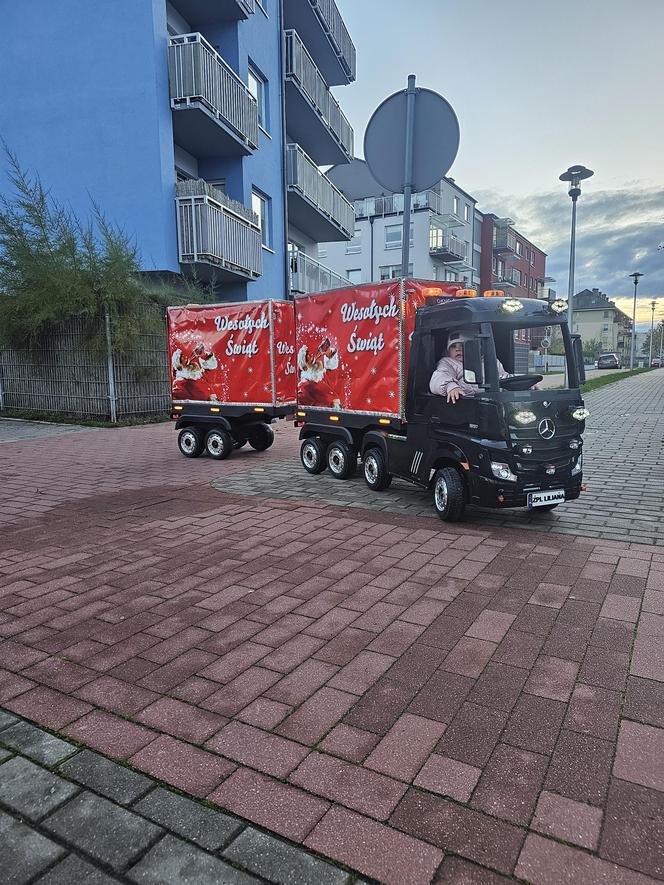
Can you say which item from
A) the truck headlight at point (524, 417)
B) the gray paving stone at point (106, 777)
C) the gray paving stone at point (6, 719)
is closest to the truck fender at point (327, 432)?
the truck headlight at point (524, 417)

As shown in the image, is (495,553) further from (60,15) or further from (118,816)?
(60,15)

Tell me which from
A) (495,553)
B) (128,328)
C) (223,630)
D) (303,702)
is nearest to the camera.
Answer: (303,702)

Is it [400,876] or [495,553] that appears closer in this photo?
[400,876]

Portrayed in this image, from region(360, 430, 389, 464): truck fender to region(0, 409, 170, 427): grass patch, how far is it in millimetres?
9057

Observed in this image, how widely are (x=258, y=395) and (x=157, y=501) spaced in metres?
2.91

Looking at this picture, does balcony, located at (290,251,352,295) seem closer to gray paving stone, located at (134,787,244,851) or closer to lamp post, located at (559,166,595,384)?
lamp post, located at (559,166,595,384)

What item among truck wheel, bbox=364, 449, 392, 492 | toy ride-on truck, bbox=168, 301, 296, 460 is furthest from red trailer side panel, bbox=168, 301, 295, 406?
truck wheel, bbox=364, 449, 392, 492

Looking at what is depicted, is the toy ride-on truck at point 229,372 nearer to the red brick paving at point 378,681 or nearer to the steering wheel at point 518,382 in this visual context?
the red brick paving at point 378,681

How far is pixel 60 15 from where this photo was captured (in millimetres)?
15953

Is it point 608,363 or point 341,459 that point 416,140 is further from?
point 608,363

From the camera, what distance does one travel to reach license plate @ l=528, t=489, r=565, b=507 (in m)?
5.91

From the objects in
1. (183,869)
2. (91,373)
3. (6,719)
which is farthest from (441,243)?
(183,869)

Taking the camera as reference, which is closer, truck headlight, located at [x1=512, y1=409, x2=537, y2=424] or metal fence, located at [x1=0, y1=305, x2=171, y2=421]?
truck headlight, located at [x1=512, y1=409, x2=537, y2=424]

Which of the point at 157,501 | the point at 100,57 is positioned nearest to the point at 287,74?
the point at 100,57
